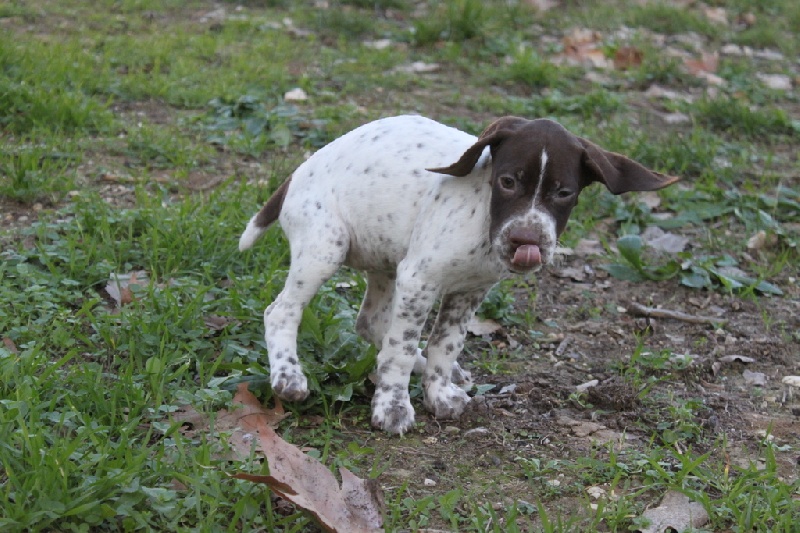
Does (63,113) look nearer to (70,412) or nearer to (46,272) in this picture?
(46,272)

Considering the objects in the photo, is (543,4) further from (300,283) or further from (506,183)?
(506,183)

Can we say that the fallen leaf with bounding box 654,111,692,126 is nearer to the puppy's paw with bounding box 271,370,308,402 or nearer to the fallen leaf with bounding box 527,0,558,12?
the fallen leaf with bounding box 527,0,558,12

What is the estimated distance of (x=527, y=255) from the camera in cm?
385

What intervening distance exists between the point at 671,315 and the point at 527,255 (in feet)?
6.72

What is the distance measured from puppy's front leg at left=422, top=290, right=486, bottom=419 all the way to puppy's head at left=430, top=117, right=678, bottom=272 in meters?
0.58

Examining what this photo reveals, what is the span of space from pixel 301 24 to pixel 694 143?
3.78 m

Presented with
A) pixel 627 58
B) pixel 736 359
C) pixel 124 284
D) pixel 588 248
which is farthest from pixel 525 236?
pixel 627 58

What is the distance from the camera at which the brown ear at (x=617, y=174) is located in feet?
13.1

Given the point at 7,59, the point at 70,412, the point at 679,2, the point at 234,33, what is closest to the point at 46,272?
the point at 70,412

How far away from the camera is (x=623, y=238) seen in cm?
618

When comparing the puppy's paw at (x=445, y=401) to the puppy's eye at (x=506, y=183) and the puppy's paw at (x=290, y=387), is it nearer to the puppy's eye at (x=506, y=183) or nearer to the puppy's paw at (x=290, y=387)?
the puppy's paw at (x=290, y=387)

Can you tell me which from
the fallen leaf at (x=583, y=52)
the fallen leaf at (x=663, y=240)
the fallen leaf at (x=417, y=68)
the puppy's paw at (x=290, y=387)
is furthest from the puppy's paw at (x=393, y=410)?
the fallen leaf at (x=583, y=52)

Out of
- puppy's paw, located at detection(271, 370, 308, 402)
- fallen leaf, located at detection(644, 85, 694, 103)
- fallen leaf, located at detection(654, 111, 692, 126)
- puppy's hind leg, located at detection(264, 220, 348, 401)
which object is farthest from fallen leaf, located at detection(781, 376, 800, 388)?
fallen leaf, located at detection(644, 85, 694, 103)

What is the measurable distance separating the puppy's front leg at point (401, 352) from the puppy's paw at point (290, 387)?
0.94ft
